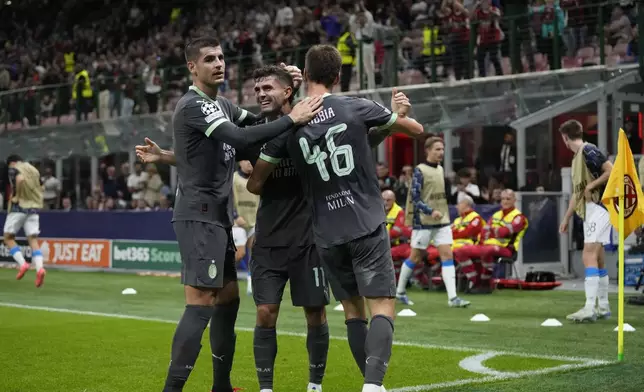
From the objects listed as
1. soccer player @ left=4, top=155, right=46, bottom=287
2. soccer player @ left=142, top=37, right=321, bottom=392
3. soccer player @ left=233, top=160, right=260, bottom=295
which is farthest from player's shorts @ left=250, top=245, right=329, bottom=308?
soccer player @ left=4, top=155, right=46, bottom=287

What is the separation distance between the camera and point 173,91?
88.2ft

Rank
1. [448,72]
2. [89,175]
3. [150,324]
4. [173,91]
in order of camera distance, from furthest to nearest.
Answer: [89,175] → [173,91] → [448,72] → [150,324]

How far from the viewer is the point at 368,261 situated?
6.40 meters

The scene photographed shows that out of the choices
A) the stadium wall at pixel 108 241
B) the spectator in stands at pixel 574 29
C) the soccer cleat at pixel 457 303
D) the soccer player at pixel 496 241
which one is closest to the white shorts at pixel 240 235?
the soccer player at pixel 496 241

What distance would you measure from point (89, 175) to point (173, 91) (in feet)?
17.4

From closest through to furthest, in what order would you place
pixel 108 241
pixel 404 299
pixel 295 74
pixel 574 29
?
pixel 295 74
pixel 404 299
pixel 574 29
pixel 108 241

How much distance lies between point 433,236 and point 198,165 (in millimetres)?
8353

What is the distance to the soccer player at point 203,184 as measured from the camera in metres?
6.45

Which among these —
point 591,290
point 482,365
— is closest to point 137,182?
point 591,290

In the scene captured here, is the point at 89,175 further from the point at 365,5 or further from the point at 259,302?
the point at 259,302

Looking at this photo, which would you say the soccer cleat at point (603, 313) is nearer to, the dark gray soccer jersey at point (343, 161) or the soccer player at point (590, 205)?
the soccer player at point (590, 205)

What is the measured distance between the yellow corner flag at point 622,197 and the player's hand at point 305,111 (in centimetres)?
334

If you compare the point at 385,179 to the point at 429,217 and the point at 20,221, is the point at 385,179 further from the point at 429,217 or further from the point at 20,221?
the point at 20,221

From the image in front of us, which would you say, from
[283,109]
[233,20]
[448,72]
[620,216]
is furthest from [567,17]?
[233,20]
